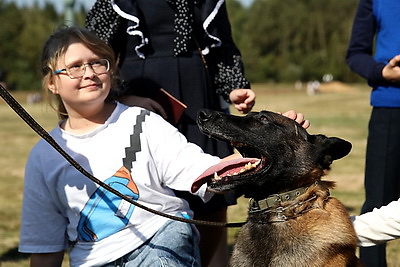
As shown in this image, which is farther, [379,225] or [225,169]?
[379,225]

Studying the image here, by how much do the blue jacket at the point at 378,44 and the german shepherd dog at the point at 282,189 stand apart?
1290mm

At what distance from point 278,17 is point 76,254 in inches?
2627

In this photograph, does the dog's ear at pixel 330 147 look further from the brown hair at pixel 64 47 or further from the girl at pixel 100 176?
the brown hair at pixel 64 47

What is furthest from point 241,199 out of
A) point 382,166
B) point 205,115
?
point 205,115

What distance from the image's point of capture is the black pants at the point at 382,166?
421 cm

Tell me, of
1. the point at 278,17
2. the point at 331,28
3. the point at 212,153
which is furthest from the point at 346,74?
the point at 212,153

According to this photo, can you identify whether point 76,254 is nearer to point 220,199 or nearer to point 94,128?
point 94,128

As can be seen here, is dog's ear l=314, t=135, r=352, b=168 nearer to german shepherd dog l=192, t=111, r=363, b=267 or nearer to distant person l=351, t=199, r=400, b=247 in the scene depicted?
german shepherd dog l=192, t=111, r=363, b=267

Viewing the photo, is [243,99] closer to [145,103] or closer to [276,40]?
[145,103]

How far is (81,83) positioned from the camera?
130 inches

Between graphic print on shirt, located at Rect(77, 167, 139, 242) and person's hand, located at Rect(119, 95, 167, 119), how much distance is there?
1.89ft

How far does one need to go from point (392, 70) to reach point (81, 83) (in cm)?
204

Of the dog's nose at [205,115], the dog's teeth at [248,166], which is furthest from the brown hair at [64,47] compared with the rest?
the dog's teeth at [248,166]

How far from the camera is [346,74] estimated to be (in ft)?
198
